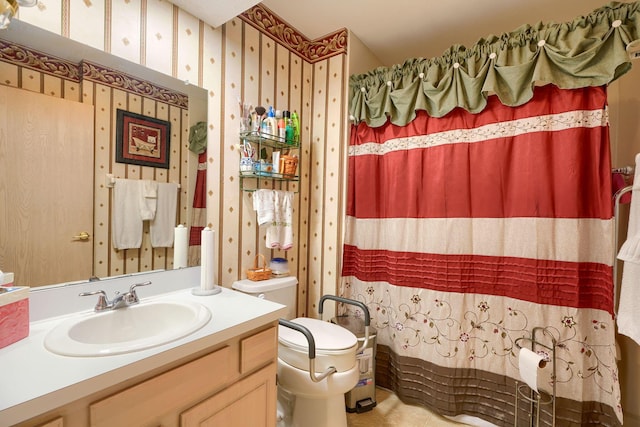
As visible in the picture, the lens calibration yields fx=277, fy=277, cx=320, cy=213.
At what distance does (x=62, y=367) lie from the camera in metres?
0.67

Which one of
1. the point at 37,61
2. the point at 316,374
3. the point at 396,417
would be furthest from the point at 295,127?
the point at 396,417

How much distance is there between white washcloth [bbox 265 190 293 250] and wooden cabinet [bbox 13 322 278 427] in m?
0.71

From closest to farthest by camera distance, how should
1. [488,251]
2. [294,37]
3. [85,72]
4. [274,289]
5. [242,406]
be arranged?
[242,406] → [85,72] → [488,251] → [274,289] → [294,37]

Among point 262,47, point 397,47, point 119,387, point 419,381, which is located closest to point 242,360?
point 119,387

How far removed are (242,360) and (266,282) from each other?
0.71m

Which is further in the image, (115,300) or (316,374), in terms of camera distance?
(316,374)

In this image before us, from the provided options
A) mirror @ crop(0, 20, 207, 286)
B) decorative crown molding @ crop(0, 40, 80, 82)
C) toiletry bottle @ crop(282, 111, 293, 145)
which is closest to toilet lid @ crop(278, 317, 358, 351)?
mirror @ crop(0, 20, 207, 286)

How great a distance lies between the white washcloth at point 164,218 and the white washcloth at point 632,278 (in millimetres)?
2020

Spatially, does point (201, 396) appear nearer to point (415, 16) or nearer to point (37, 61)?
point (37, 61)

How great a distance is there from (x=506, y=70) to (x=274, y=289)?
1750 millimetres

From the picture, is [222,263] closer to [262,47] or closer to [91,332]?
[91,332]

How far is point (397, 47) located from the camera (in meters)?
2.06

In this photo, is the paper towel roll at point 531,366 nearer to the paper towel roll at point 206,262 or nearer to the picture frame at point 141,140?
the paper towel roll at point 206,262

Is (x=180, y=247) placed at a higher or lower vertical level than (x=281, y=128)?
lower
